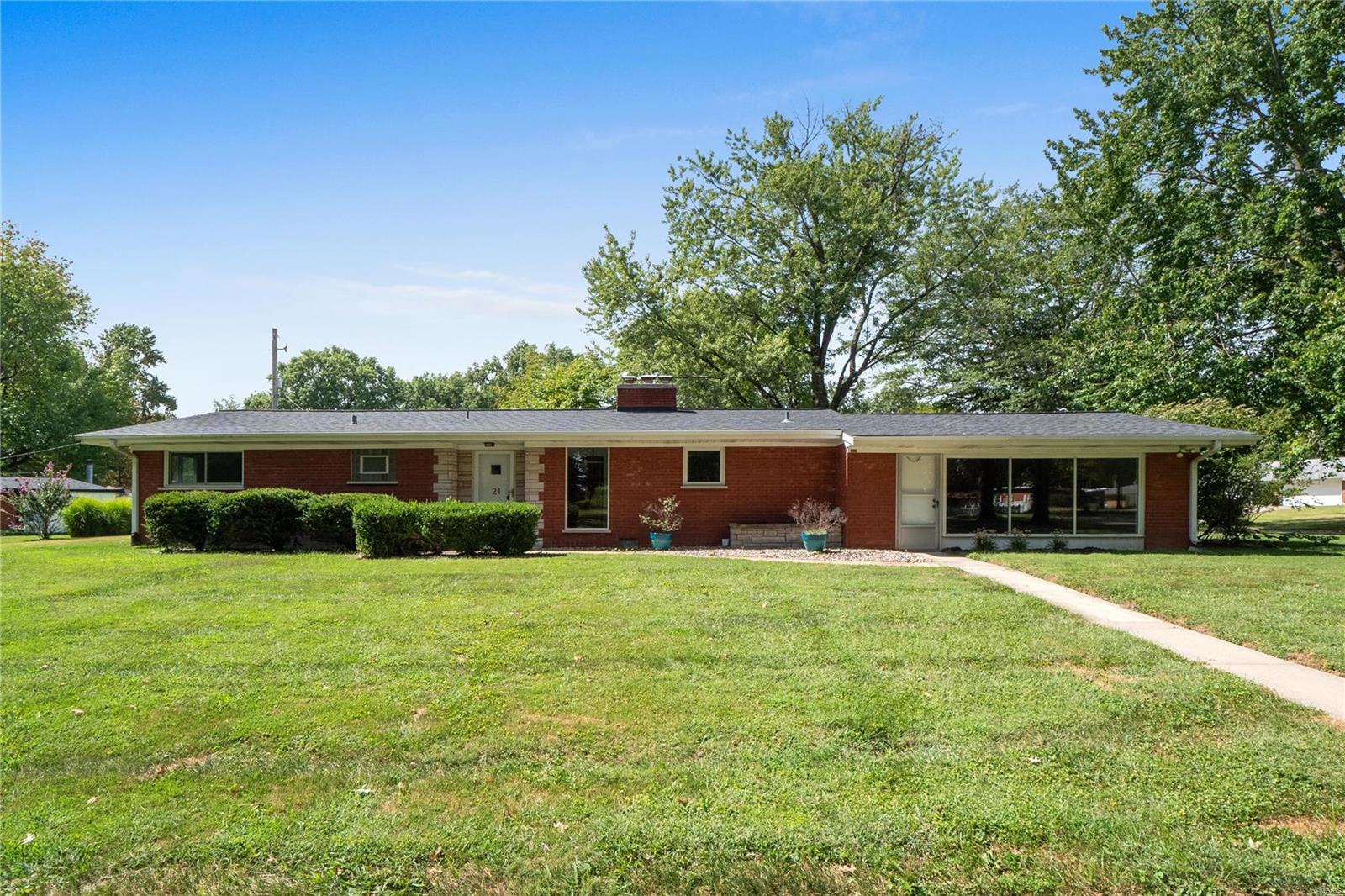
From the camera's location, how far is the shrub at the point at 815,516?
51.4 ft

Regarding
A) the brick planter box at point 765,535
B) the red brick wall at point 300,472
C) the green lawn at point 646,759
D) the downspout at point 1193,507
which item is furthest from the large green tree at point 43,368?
the downspout at point 1193,507

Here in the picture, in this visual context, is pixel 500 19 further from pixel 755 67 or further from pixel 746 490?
pixel 746 490

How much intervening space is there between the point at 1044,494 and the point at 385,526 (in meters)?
13.3

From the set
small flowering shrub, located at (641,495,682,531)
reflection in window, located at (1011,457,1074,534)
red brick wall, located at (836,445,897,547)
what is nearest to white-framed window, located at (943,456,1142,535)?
reflection in window, located at (1011,457,1074,534)

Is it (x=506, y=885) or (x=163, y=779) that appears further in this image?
(x=163, y=779)

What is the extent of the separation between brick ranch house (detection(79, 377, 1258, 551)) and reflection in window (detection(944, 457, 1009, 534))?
25 mm

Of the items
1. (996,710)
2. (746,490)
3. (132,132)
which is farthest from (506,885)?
(746,490)

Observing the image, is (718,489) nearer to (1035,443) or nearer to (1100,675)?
(1035,443)

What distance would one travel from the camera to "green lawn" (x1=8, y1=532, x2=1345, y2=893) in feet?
11.1

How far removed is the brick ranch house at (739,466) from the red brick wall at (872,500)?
0.08 ft

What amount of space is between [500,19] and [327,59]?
264 centimetres

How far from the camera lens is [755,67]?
43.6 ft

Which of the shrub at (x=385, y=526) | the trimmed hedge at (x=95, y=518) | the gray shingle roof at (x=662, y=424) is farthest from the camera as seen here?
the trimmed hedge at (x=95, y=518)

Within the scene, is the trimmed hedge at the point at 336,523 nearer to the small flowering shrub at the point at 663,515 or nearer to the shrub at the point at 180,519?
the shrub at the point at 180,519
